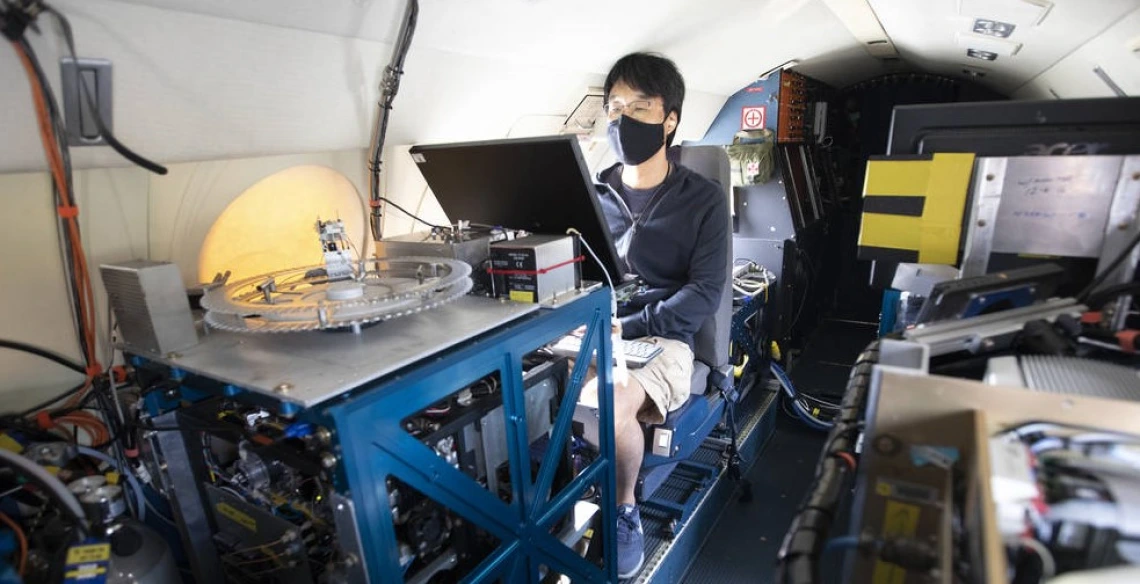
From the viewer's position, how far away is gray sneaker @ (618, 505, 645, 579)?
223 cm

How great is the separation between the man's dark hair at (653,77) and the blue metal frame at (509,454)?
1198mm

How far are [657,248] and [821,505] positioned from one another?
180cm

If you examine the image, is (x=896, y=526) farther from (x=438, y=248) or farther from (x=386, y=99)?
(x=386, y=99)

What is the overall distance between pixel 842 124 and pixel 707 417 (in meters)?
4.93

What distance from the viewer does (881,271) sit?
184cm

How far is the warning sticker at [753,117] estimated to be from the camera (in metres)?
4.79

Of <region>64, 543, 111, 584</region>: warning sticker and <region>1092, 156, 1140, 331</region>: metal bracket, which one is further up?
<region>1092, 156, 1140, 331</region>: metal bracket

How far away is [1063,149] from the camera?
143 centimetres

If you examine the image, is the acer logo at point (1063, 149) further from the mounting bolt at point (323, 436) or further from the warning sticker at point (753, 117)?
the warning sticker at point (753, 117)

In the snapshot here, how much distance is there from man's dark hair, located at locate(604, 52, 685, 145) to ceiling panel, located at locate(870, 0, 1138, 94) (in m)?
1.32

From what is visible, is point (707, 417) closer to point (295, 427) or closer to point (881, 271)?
point (881, 271)

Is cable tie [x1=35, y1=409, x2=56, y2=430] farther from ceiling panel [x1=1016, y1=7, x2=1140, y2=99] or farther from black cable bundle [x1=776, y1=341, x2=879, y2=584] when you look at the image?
ceiling panel [x1=1016, y1=7, x2=1140, y2=99]

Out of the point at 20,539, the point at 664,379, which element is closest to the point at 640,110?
the point at 664,379

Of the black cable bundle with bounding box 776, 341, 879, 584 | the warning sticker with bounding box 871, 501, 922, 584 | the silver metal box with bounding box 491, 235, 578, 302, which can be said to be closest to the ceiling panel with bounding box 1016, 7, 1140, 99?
the black cable bundle with bounding box 776, 341, 879, 584
